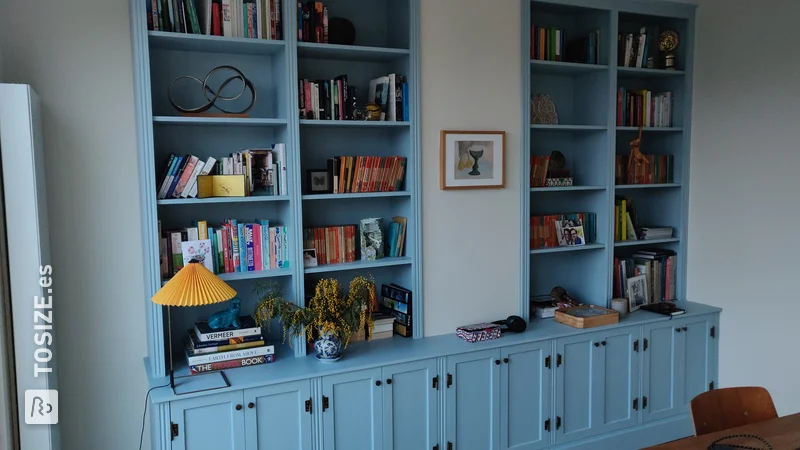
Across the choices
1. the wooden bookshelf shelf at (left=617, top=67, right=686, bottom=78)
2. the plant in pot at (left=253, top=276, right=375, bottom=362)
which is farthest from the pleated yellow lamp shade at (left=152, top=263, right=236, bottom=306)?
the wooden bookshelf shelf at (left=617, top=67, right=686, bottom=78)

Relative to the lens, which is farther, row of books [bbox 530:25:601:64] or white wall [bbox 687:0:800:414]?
row of books [bbox 530:25:601:64]

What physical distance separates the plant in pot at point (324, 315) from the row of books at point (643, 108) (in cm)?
220

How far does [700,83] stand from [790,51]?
615 millimetres

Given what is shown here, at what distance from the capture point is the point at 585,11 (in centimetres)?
400

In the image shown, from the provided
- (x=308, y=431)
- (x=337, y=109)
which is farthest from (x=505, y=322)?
(x=337, y=109)

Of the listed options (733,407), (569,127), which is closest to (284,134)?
(569,127)

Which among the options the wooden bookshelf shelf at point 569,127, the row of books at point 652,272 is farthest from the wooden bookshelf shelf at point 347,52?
the row of books at point 652,272

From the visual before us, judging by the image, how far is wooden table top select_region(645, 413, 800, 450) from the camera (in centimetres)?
215

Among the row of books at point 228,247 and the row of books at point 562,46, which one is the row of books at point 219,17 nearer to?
the row of books at point 228,247

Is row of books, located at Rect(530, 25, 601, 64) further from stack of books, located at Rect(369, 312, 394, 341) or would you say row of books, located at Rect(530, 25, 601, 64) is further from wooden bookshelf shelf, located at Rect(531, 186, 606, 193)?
stack of books, located at Rect(369, 312, 394, 341)

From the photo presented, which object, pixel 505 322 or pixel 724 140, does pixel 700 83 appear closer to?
pixel 724 140

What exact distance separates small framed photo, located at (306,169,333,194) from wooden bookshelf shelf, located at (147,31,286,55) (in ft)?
2.10

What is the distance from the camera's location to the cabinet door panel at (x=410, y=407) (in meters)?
3.15

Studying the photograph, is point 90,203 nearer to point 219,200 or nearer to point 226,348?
point 219,200
